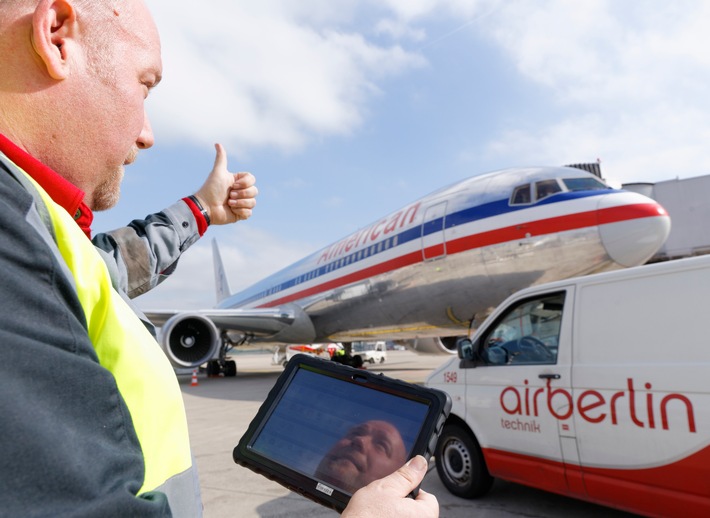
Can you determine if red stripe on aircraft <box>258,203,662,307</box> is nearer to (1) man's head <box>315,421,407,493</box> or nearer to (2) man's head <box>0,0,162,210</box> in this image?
(1) man's head <box>315,421,407,493</box>

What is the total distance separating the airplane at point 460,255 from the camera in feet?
21.7

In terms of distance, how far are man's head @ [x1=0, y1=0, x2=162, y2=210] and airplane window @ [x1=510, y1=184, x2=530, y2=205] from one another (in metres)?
7.22

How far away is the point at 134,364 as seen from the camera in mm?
691

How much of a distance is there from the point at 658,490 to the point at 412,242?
6.59 metres

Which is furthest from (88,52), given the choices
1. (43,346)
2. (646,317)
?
(646,317)

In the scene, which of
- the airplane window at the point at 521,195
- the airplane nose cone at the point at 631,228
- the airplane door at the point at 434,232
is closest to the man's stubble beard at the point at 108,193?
the airplane nose cone at the point at 631,228

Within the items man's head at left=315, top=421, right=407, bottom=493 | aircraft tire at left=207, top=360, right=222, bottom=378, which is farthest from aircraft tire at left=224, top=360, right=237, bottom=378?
man's head at left=315, top=421, right=407, bottom=493

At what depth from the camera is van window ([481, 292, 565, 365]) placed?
3.48 meters

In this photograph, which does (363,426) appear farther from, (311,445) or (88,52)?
(88,52)

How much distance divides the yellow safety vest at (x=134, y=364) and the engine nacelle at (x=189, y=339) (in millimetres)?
10253

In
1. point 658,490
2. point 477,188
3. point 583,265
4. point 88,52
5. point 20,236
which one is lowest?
point 658,490

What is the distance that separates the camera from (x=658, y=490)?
2662mm

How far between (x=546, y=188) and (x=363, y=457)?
7.11 m

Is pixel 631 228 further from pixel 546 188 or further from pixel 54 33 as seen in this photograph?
pixel 54 33
